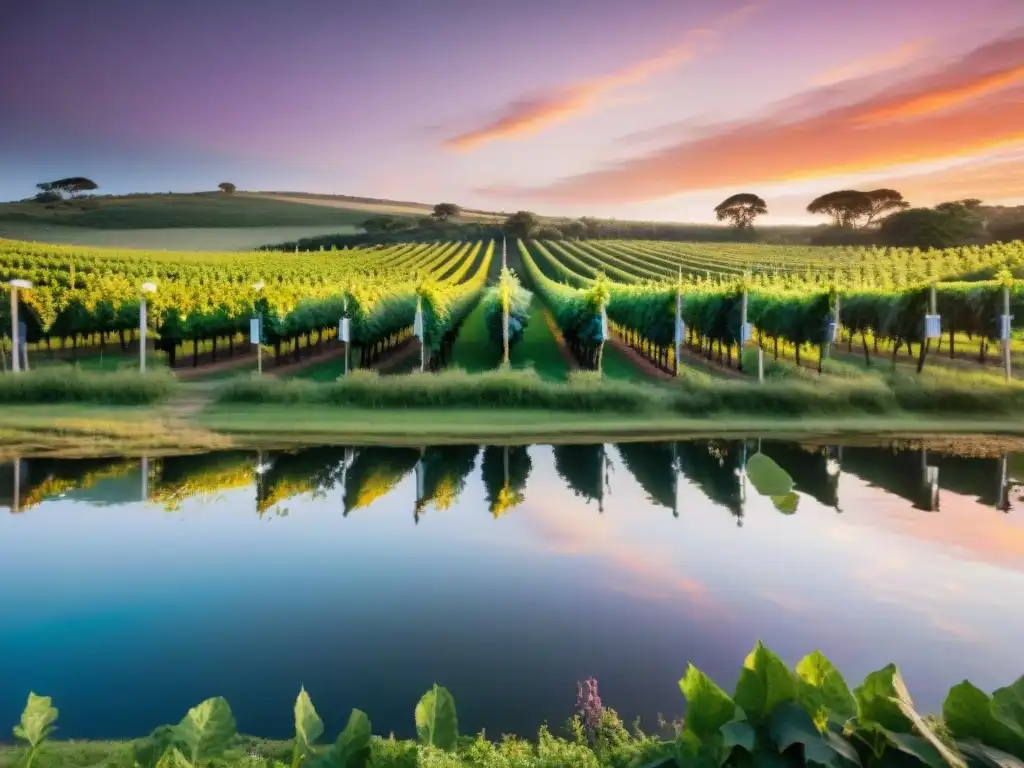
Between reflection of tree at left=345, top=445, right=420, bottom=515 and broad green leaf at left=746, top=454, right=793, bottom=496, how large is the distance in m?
10.3

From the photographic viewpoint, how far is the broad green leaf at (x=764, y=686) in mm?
2086

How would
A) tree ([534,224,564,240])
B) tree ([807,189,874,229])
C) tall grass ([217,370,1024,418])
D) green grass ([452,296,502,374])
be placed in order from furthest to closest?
tree ([534,224,564,240]) < tree ([807,189,874,229]) < green grass ([452,296,502,374]) < tall grass ([217,370,1024,418])

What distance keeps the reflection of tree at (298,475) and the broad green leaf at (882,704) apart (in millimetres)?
10478

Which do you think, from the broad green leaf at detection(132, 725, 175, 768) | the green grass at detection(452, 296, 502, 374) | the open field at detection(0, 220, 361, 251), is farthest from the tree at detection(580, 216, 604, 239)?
the broad green leaf at detection(132, 725, 175, 768)

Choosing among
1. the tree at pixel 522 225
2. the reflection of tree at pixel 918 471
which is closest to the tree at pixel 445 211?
the tree at pixel 522 225

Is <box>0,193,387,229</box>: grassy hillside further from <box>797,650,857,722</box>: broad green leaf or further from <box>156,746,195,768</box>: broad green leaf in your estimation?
<box>797,650,857,722</box>: broad green leaf

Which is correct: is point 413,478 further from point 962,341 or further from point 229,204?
point 229,204

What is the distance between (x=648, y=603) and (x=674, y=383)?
58.2ft

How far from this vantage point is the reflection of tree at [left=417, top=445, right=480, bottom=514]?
1229 cm

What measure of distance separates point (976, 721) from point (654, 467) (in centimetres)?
1308

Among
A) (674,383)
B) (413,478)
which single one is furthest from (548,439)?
(674,383)

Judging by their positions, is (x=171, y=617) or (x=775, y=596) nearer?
(x=171, y=617)

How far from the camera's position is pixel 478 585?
832cm

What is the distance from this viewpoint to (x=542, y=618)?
24.2 ft
